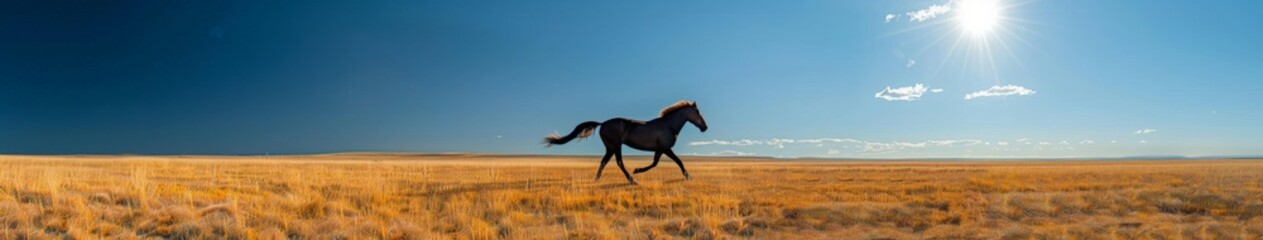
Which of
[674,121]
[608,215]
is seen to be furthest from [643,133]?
[608,215]

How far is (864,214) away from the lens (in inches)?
343

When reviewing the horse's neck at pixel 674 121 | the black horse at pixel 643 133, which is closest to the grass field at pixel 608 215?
the black horse at pixel 643 133

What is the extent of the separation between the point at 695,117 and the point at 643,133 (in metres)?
2.05

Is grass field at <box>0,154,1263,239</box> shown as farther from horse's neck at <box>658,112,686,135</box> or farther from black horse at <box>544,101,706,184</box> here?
horse's neck at <box>658,112,686,135</box>

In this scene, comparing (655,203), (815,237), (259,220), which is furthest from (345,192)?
(815,237)

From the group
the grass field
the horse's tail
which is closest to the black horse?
the horse's tail

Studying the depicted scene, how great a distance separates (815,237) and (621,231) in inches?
88.6

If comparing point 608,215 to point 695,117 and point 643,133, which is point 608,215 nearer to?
point 643,133

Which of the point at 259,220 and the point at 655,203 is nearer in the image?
the point at 259,220

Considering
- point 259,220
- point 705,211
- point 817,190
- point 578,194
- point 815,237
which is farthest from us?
point 817,190

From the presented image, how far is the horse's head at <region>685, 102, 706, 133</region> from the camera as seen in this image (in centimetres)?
1780

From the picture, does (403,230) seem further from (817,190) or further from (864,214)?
(817,190)

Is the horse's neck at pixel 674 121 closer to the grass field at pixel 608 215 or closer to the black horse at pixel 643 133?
the black horse at pixel 643 133

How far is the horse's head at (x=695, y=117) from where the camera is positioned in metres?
17.8
